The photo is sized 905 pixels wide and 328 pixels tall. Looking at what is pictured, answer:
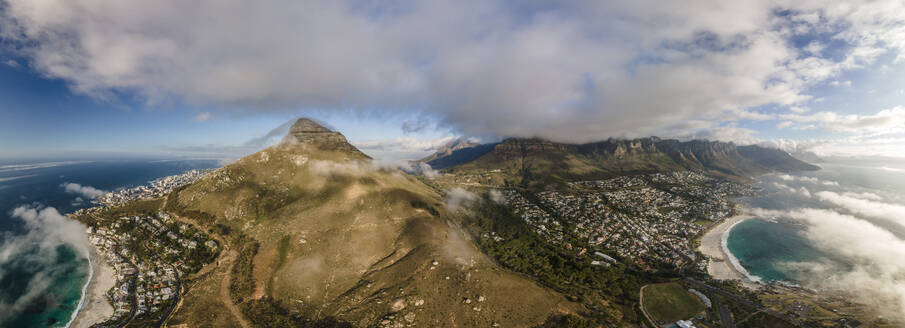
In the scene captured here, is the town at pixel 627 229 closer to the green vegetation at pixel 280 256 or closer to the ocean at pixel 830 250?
the ocean at pixel 830 250

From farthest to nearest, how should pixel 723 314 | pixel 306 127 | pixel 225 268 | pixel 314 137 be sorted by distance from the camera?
pixel 306 127 < pixel 314 137 < pixel 225 268 < pixel 723 314

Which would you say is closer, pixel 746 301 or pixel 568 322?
pixel 568 322

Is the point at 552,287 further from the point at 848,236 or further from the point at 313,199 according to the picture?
the point at 848,236

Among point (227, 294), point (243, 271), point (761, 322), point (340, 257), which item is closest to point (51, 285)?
point (243, 271)

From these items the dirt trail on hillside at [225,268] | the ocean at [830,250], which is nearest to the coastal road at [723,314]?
the ocean at [830,250]

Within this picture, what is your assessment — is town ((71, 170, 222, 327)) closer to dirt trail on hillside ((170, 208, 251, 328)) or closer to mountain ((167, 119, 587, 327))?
dirt trail on hillside ((170, 208, 251, 328))

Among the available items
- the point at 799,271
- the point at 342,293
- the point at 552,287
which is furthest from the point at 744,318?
the point at 342,293

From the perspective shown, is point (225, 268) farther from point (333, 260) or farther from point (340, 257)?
point (340, 257)
